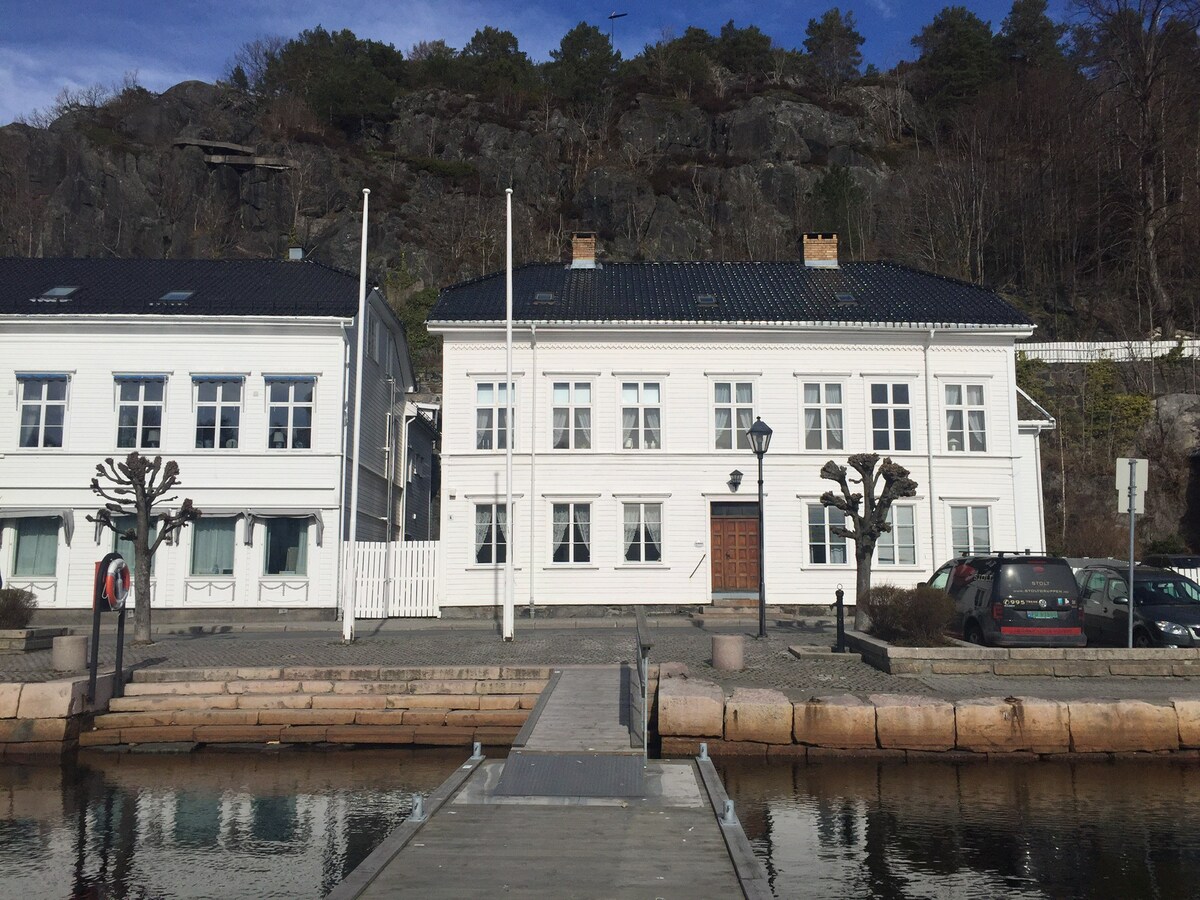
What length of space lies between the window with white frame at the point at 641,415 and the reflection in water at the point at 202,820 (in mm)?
15342

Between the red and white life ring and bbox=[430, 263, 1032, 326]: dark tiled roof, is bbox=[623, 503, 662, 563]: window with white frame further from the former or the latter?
the red and white life ring

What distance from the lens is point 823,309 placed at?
2867cm

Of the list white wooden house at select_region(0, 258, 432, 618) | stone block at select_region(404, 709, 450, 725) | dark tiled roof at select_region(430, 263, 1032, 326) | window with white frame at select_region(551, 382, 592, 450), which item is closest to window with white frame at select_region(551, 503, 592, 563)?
window with white frame at select_region(551, 382, 592, 450)

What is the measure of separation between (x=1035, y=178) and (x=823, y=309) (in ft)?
114

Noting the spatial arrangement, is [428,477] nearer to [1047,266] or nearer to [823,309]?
[823,309]

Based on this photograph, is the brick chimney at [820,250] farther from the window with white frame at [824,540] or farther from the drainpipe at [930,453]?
the window with white frame at [824,540]

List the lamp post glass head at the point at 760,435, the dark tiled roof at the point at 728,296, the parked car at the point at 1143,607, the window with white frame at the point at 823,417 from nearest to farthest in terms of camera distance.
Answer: the parked car at the point at 1143,607 → the lamp post glass head at the point at 760,435 → the dark tiled roof at the point at 728,296 → the window with white frame at the point at 823,417

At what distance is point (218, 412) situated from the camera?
27.4 m

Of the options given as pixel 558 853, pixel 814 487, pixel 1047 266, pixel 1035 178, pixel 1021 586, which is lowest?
pixel 558 853

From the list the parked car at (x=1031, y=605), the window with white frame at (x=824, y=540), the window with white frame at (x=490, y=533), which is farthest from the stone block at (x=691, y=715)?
the window with white frame at (x=824, y=540)

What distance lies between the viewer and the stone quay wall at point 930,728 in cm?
1233

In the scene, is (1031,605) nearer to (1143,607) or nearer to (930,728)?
(1143,607)

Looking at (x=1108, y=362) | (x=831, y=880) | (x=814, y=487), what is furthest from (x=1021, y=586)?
(x=1108, y=362)

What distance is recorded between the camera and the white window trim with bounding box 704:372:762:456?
2770 centimetres
